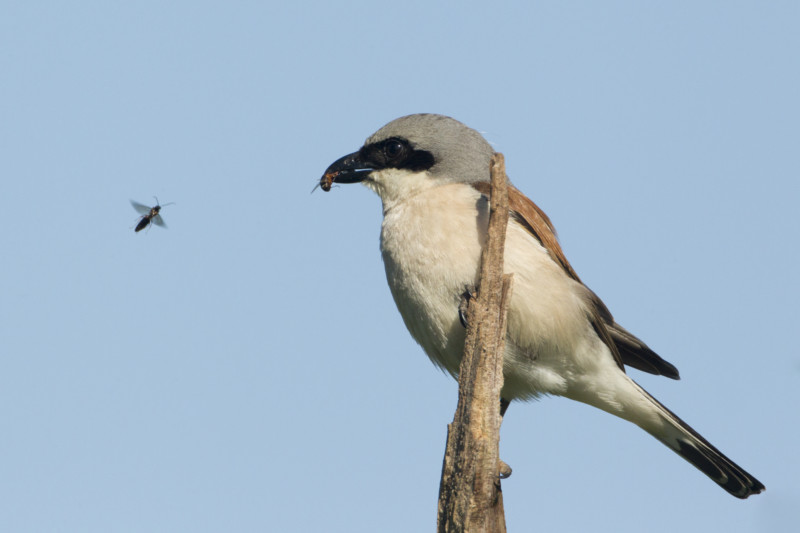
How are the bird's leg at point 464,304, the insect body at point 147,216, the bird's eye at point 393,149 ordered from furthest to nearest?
the insect body at point 147,216
the bird's eye at point 393,149
the bird's leg at point 464,304

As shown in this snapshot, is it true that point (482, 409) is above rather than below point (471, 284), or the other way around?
below

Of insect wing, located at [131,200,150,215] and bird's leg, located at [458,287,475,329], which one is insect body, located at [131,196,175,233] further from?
bird's leg, located at [458,287,475,329]

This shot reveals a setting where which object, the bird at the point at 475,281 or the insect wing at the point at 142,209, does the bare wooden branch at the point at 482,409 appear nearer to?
the bird at the point at 475,281

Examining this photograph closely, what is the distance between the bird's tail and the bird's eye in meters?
2.12

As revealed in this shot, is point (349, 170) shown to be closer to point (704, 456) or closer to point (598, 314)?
point (598, 314)

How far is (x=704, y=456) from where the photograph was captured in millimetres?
5785

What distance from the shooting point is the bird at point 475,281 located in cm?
495

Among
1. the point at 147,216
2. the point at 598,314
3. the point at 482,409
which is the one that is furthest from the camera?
the point at 147,216

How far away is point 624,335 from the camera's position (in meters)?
5.77

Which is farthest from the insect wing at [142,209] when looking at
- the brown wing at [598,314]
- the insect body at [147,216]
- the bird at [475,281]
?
the brown wing at [598,314]

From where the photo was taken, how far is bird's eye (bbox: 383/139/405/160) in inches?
222

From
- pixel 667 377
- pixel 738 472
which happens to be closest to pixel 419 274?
pixel 667 377

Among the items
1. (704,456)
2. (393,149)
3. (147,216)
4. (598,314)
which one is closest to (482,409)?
(598,314)

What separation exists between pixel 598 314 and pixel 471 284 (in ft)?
3.82
